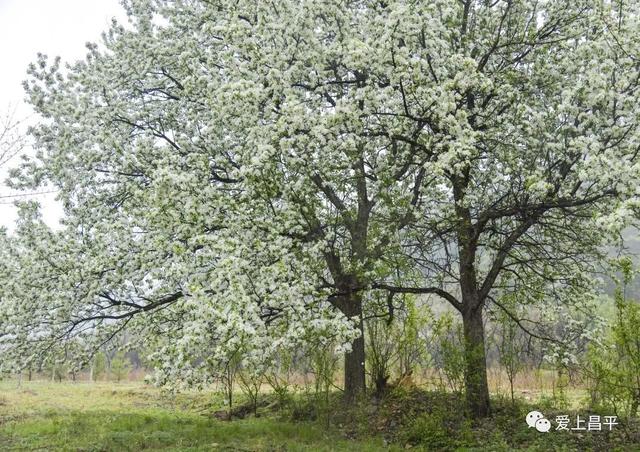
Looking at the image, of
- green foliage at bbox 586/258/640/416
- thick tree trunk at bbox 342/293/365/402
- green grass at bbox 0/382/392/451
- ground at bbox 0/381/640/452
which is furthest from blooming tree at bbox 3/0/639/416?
green grass at bbox 0/382/392/451

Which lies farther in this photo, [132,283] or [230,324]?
[132,283]

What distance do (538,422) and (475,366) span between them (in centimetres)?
184

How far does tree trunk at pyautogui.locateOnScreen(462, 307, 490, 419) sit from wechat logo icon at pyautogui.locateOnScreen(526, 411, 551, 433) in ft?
3.55

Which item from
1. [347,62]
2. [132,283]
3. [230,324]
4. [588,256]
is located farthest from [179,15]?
[588,256]

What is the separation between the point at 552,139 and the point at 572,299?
519 centimetres

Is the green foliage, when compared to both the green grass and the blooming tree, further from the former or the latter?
the green grass

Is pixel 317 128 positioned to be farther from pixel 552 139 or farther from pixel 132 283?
pixel 132 283

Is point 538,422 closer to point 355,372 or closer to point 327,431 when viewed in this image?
point 355,372

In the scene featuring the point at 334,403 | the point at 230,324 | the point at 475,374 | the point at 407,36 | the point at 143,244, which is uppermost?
the point at 407,36

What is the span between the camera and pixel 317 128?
9820 mm

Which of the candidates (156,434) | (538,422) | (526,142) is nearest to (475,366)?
(538,422)

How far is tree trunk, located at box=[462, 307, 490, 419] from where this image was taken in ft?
38.8

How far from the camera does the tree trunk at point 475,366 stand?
38.8ft

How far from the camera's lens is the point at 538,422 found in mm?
11734
